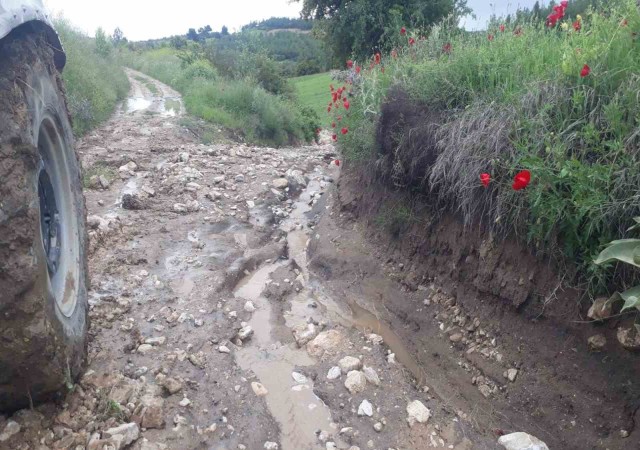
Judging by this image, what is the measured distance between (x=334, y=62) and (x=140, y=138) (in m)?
7.24

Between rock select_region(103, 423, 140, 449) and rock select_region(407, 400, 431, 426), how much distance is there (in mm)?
1681

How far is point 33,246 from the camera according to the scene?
2242mm

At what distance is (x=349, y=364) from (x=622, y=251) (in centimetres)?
199

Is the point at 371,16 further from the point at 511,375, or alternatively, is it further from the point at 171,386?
the point at 171,386

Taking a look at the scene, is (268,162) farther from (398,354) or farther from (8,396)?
(8,396)

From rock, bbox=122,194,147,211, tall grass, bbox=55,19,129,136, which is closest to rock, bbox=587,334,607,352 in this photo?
rock, bbox=122,194,147,211

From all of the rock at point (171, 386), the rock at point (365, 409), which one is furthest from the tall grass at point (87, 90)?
the rock at point (365, 409)

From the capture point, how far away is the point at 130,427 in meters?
2.82

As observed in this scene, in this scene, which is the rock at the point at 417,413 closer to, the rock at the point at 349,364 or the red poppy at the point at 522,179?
the rock at the point at 349,364

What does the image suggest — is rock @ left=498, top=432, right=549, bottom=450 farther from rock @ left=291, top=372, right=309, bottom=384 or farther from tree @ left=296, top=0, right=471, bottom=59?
tree @ left=296, top=0, right=471, bottom=59

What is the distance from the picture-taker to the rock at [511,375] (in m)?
3.51

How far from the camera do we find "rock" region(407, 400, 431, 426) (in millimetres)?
3338

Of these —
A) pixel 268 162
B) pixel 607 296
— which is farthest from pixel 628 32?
pixel 268 162

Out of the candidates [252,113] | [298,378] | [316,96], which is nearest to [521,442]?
[298,378]
